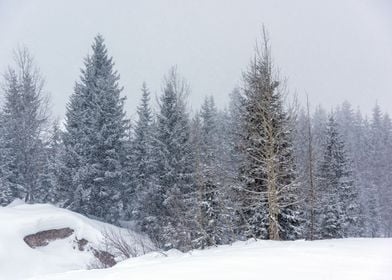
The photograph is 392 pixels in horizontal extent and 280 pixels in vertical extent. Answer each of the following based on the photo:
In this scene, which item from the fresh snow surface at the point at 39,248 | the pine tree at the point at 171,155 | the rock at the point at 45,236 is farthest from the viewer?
the pine tree at the point at 171,155

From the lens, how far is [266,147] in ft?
40.7

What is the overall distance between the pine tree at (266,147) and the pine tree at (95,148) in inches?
527

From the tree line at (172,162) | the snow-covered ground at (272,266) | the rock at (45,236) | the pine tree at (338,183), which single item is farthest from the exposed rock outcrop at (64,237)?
the pine tree at (338,183)

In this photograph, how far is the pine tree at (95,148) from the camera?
2428cm

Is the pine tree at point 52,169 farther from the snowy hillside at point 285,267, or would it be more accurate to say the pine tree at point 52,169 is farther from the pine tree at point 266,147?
the snowy hillside at point 285,267

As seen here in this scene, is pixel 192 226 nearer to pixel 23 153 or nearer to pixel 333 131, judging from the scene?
pixel 333 131

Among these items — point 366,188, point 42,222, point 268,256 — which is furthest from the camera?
point 366,188

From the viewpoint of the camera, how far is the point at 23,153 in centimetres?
2892

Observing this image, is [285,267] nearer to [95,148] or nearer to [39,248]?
[39,248]

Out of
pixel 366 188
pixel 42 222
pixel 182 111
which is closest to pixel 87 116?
pixel 182 111

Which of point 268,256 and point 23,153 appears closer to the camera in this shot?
point 268,256

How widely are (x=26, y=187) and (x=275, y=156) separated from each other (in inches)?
941

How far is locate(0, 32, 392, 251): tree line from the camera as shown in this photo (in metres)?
13.4

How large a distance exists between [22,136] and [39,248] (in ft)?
53.5
